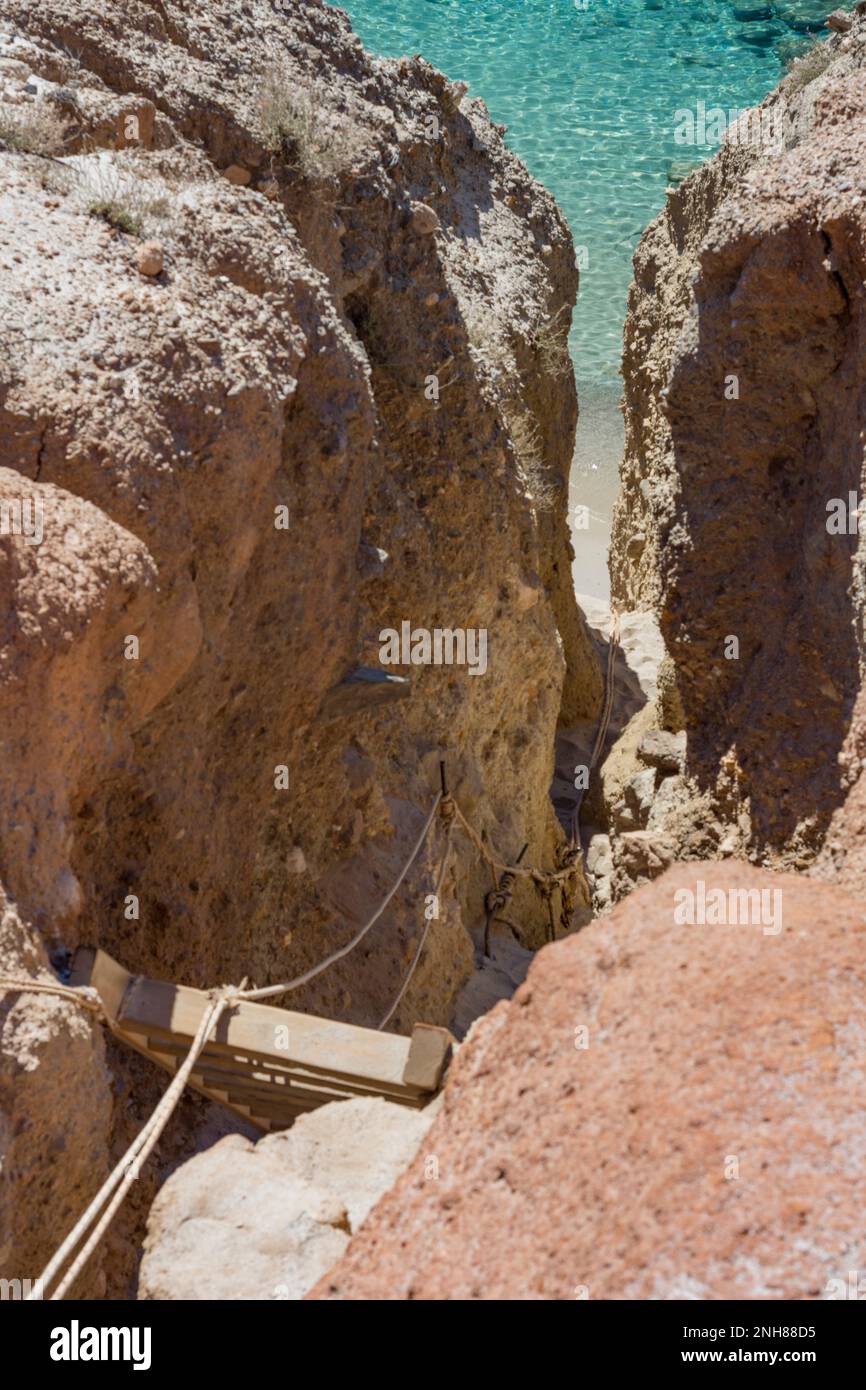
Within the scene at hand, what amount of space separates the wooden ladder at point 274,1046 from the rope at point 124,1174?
0.07 metres

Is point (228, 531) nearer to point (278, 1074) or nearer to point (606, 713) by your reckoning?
point (278, 1074)

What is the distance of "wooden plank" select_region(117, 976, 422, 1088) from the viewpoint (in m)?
3.48

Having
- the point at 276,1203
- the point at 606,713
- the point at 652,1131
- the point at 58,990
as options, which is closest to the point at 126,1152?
the point at 58,990

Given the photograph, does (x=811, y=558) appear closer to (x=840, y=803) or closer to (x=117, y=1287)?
(x=840, y=803)

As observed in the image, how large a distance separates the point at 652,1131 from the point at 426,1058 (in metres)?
1.32

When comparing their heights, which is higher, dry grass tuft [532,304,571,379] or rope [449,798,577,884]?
dry grass tuft [532,304,571,379]

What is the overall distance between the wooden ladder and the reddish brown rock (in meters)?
0.82

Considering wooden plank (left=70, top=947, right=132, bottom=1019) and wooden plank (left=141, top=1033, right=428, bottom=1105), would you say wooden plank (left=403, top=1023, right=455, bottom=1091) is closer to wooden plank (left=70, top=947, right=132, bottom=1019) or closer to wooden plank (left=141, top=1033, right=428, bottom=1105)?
wooden plank (left=141, top=1033, right=428, bottom=1105)

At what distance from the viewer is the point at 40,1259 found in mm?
3213

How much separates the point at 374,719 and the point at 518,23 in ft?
94.3

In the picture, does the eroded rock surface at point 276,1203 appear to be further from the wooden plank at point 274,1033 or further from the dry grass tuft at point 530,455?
the dry grass tuft at point 530,455

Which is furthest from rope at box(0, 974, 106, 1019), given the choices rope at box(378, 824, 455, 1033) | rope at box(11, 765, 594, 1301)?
rope at box(378, 824, 455, 1033)

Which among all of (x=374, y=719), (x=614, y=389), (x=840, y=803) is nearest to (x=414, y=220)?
(x=374, y=719)

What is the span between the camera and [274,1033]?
3572 mm
